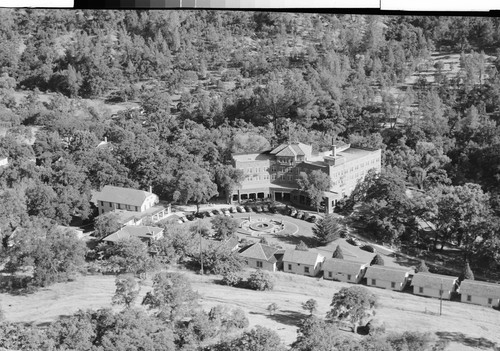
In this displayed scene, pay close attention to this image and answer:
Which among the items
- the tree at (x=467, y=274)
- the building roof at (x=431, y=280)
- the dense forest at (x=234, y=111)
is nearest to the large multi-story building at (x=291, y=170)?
the dense forest at (x=234, y=111)

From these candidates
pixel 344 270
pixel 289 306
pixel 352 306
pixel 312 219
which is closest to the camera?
pixel 352 306

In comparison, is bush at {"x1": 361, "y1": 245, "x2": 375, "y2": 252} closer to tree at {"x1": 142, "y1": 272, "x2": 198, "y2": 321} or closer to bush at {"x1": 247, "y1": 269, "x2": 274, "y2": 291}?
bush at {"x1": 247, "y1": 269, "x2": 274, "y2": 291}

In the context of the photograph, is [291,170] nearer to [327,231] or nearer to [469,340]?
[327,231]

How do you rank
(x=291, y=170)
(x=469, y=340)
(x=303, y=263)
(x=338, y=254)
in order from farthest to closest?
1. (x=291, y=170)
2. (x=338, y=254)
3. (x=303, y=263)
4. (x=469, y=340)

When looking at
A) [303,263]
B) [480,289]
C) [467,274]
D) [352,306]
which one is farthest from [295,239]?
[480,289]

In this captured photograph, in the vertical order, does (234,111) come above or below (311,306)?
above

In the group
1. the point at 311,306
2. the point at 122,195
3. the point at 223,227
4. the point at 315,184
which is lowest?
the point at 311,306

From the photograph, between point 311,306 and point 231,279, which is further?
point 231,279
